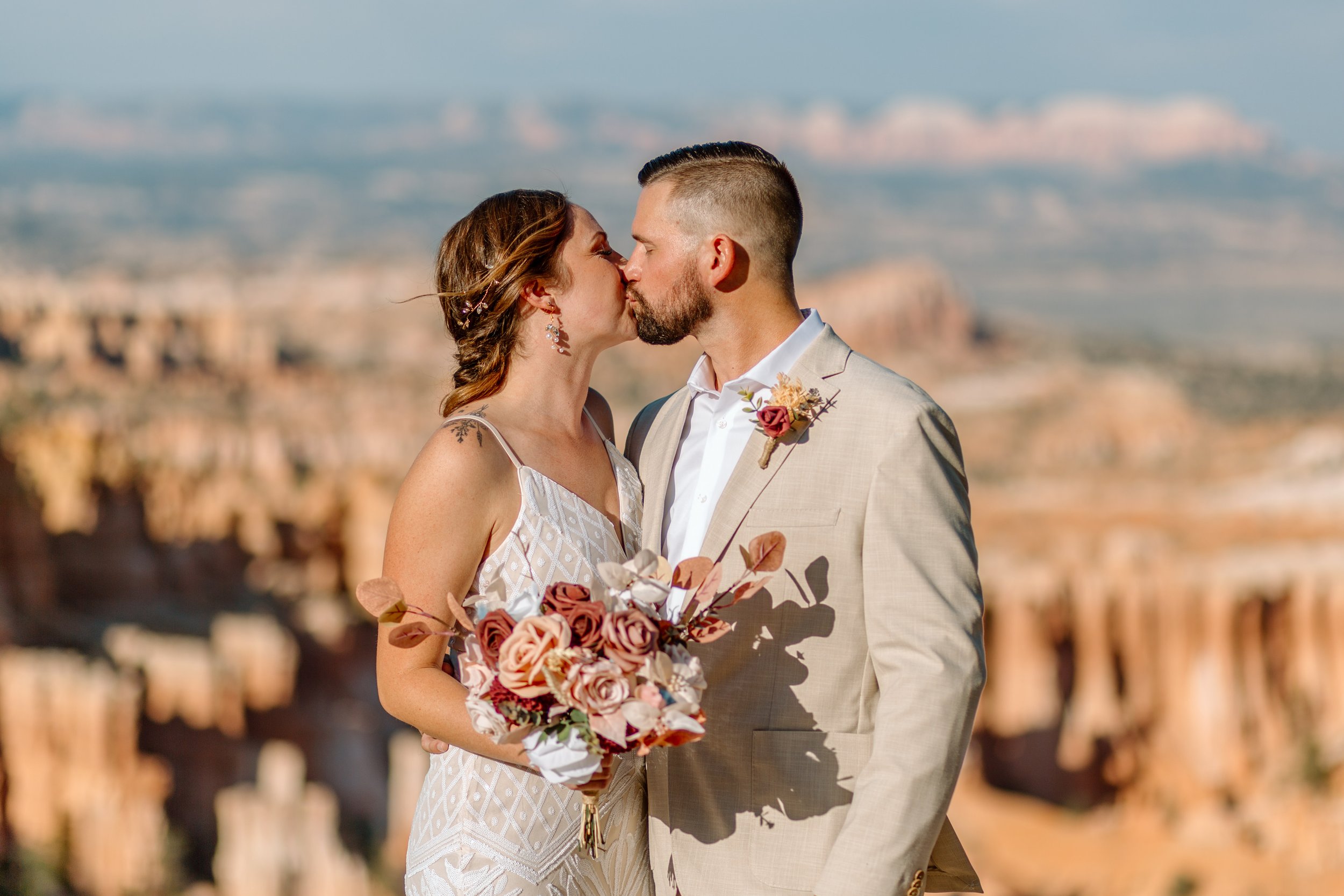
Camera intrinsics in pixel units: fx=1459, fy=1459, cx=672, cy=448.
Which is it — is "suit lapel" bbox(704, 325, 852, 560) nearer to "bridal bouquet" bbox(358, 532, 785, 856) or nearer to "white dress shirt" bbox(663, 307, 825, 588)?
"white dress shirt" bbox(663, 307, 825, 588)

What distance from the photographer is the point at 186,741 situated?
54.7 feet

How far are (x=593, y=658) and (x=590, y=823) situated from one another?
0.46 metres

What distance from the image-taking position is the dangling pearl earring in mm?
3213

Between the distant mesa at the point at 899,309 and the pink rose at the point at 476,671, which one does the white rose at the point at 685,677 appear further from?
the distant mesa at the point at 899,309

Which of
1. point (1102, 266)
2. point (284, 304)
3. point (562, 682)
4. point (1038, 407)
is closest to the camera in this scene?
point (562, 682)

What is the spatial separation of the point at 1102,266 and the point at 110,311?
110183 millimetres

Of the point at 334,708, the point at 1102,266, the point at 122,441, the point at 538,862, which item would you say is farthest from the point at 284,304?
the point at 1102,266

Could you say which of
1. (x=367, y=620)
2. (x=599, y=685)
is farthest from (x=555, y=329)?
(x=367, y=620)

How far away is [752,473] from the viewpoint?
2945 millimetres

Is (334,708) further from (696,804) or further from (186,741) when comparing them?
(696,804)

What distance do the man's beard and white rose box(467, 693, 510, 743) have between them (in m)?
0.85

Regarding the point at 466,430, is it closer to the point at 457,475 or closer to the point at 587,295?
the point at 457,475

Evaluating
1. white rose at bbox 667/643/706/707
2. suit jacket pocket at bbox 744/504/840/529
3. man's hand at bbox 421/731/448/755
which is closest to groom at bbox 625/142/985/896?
suit jacket pocket at bbox 744/504/840/529

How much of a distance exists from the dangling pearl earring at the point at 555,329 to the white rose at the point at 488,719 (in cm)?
93
